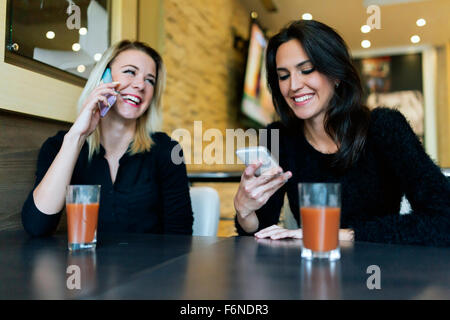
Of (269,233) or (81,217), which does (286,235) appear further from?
(81,217)

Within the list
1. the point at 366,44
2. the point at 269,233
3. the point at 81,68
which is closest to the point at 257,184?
the point at 269,233

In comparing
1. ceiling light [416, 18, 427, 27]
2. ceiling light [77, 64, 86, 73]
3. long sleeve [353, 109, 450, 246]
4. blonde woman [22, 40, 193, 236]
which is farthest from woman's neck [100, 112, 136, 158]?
ceiling light [416, 18, 427, 27]

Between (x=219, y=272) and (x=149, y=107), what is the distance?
3.82 ft

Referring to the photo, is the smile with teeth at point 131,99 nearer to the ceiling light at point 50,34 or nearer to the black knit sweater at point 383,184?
the ceiling light at point 50,34

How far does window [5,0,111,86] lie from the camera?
4.28 feet

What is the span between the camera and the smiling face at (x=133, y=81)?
1481mm

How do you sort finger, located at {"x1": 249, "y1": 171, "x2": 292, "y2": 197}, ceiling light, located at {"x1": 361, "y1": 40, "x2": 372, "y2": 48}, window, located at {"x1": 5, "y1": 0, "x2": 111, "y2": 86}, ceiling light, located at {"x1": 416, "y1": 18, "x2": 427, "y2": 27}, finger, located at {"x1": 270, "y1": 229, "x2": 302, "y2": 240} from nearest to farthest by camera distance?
finger, located at {"x1": 270, "y1": 229, "x2": 302, "y2": 240} < finger, located at {"x1": 249, "y1": 171, "x2": 292, "y2": 197} < window, located at {"x1": 5, "y1": 0, "x2": 111, "y2": 86} < ceiling light, located at {"x1": 416, "y1": 18, "x2": 427, "y2": 27} < ceiling light, located at {"x1": 361, "y1": 40, "x2": 372, "y2": 48}

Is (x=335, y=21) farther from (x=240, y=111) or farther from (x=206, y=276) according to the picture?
(x=206, y=276)

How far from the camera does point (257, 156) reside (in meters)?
0.99

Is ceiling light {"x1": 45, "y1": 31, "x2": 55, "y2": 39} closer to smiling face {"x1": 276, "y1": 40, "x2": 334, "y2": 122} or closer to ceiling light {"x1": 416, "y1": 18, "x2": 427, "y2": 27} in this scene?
smiling face {"x1": 276, "y1": 40, "x2": 334, "y2": 122}

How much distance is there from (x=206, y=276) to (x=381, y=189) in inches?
37.3

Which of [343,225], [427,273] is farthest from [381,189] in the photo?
[427,273]

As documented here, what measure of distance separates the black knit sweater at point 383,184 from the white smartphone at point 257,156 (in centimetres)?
29

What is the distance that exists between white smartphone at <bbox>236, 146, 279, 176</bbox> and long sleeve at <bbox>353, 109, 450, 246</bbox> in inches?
11.3
